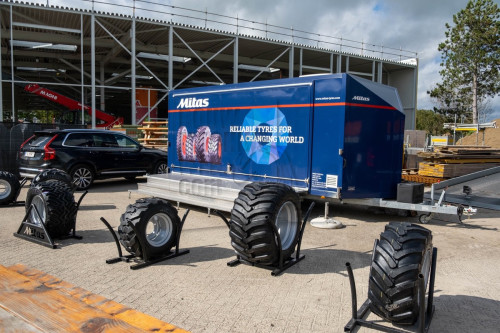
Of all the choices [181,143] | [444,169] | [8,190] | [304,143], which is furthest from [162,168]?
[444,169]

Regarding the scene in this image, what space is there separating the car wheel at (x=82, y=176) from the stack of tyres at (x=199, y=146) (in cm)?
284

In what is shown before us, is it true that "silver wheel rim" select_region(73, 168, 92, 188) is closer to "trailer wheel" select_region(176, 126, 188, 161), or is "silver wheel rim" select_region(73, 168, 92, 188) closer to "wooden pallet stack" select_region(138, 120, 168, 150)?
"trailer wheel" select_region(176, 126, 188, 161)

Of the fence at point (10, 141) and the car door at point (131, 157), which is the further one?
the fence at point (10, 141)

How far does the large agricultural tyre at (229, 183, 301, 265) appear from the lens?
4469 millimetres

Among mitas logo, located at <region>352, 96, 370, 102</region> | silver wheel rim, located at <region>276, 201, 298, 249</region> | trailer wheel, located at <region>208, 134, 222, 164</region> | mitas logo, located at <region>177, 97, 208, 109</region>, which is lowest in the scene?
silver wheel rim, located at <region>276, 201, 298, 249</region>

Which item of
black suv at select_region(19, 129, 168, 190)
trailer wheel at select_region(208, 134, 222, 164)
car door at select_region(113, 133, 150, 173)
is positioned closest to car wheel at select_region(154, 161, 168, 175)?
black suv at select_region(19, 129, 168, 190)

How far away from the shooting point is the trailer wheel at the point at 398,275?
3.10m

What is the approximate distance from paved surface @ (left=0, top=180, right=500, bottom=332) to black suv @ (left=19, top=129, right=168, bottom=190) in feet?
12.1

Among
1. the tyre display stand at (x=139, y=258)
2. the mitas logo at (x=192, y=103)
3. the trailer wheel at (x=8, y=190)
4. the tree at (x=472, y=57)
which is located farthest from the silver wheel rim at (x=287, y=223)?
the tree at (x=472, y=57)

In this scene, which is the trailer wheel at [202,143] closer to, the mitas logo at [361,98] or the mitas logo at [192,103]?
the mitas logo at [192,103]

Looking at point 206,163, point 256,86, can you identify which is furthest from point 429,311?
point 206,163

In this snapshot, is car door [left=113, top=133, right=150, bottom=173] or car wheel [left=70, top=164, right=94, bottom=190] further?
car door [left=113, top=133, right=150, bottom=173]

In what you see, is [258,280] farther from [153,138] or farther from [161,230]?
[153,138]

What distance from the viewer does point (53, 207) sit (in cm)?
570
